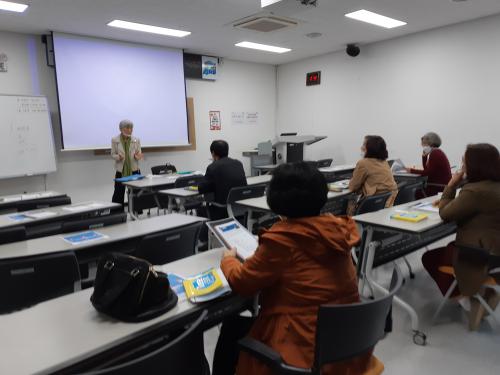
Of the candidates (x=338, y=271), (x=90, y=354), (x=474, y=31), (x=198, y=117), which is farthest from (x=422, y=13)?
(x=90, y=354)

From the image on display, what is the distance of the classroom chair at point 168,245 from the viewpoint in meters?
2.01

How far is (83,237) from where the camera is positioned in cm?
225

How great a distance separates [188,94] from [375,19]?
378 centimetres

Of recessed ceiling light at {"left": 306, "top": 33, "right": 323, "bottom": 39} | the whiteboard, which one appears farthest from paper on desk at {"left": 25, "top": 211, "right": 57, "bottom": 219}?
recessed ceiling light at {"left": 306, "top": 33, "right": 323, "bottom": 39}

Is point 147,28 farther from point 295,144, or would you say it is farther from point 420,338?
point 420,338

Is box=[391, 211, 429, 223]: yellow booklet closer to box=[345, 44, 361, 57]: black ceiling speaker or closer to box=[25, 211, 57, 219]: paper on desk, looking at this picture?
box=[25, 211, 57, 219]: paper on desk

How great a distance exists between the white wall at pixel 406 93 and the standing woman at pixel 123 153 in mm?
4283

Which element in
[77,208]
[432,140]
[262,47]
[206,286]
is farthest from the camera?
[262,47]

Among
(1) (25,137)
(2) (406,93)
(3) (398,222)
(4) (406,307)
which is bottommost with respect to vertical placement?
(4) (406,307)

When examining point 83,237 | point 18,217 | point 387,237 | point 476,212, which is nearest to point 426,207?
point 387,237

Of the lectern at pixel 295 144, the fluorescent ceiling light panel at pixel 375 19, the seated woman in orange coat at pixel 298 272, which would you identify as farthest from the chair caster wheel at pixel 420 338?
the lectern at pixel 295 144

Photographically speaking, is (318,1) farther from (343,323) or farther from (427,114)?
(343,323)

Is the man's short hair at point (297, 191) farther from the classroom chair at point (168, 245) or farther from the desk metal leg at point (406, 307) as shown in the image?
the desk metal leg at point (406, 307)

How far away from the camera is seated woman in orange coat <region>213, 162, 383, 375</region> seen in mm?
1209
